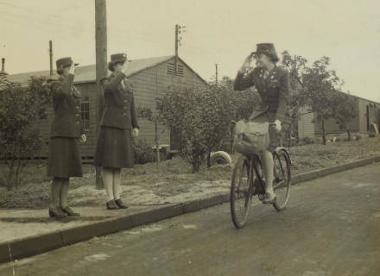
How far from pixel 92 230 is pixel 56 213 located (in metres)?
0.67

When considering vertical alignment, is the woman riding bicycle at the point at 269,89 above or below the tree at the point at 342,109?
below

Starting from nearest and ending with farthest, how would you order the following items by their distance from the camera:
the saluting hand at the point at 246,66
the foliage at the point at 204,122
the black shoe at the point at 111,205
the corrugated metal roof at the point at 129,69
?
the saluting hand at the point at 246,66
the black shoe at the point at 111,205
the foliage at the point at 204,122
the corrugated metal roof at the point at 129,69

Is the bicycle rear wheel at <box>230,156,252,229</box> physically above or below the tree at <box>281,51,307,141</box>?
below

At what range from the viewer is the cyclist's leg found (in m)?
6.36

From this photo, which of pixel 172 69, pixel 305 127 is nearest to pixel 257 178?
pixel 172 69

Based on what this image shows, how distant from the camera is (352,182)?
1053cm

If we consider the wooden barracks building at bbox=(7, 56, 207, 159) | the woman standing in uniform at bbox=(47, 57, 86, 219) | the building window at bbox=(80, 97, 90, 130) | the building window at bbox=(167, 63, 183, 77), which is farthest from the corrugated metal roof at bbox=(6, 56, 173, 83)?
the woman standing in uniform at bbox=(47, 57, 86, 219)

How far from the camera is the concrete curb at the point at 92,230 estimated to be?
4996 mm

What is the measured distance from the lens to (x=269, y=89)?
6.51 m

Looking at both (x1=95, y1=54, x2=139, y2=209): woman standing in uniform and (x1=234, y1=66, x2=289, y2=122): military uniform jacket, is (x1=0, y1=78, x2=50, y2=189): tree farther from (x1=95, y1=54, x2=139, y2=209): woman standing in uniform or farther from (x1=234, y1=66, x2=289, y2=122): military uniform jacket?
(x1=234, y1=66, x2=289, y2=122): military uniform jacket

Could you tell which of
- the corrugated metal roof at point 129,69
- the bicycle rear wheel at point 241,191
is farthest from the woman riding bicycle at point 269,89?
the corrugated metal roof at point 129,69

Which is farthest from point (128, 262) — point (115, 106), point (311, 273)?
point (115, 106)

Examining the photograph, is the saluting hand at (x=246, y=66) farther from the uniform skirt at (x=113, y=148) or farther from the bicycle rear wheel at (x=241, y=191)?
the uniform skirt at (x=113, y=148)

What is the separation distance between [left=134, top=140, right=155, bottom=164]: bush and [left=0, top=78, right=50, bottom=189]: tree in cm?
970
